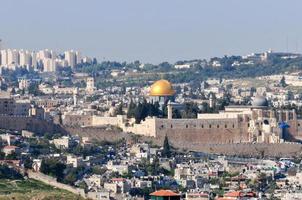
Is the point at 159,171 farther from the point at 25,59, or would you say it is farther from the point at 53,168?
the point at 25,59

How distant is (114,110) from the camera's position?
298ft

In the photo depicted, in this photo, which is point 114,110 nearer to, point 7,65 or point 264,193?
point 264,193

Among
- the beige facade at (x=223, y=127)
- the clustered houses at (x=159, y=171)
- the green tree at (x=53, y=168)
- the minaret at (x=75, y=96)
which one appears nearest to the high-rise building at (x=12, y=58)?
the minaret at (x=75, y=96)

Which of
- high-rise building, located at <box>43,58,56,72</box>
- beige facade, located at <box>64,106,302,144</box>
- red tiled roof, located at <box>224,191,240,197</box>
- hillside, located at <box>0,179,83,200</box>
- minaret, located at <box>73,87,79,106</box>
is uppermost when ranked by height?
high-rise building, located at <box>43,58,56,72</box>

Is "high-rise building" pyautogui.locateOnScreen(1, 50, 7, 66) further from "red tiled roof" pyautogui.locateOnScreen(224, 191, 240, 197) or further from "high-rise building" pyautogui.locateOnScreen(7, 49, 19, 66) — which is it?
"red tiled roof" pyautogui.locateOnScreen(224, 191, 240, 197)

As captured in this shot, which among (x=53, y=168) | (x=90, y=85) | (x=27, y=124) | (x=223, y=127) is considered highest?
(x=90, y=85)

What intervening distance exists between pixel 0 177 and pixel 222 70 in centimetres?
8061

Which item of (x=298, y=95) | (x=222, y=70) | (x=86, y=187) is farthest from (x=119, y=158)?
(x=222, y=70)

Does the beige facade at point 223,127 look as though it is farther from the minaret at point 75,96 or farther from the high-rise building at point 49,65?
the high-rise building at point 49,65

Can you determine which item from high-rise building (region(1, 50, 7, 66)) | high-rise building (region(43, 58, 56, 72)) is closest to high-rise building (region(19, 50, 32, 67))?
high-rise building (region(1, 50, 7, 66))

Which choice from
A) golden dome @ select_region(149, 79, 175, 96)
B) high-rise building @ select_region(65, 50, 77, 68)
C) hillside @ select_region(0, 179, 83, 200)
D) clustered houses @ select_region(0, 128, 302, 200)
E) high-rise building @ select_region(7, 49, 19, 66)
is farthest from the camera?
high-rise building @ select_region(65, 50, 77, 68)

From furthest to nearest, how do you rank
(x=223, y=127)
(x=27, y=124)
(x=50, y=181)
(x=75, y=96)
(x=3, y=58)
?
(x=3, y=58) < (x=75, y=96) < (x=223, y=127) < (x=27, y=124) < (x=50, y=181)

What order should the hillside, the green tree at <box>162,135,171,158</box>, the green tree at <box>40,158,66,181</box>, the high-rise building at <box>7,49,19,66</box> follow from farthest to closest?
the high-rise building at <box>7,49,19,66</box>
the green tree at <box>162,135,171,158</box>
the green tree at <box>40,158,66,181</box>
the hillside

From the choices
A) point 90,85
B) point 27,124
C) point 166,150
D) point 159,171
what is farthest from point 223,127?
point 90,85
